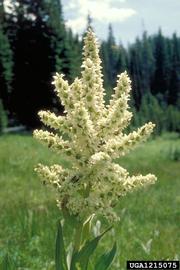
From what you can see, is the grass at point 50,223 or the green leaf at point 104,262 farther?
the grass at point 50,223

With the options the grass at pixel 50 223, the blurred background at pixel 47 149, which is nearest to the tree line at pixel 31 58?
the blurred background at pixel 47 149

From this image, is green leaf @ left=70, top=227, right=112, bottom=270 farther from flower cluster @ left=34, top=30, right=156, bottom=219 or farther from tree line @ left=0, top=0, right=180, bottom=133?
tree line @ left=0, top=0, right=180, bottom=133

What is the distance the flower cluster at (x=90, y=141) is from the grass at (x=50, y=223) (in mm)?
857

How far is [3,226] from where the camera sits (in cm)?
1027

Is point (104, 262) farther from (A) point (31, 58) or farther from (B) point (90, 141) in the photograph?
(A) point (31, 58)

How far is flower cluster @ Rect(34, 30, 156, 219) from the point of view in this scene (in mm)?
4309

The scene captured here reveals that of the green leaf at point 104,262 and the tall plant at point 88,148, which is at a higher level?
the tall plant at point 88,148

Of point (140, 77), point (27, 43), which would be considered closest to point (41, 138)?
point (27, 43)

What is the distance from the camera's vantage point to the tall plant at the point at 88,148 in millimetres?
4316

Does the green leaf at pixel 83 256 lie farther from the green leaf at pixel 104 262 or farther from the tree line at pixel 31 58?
the tree line at pixel 31 58

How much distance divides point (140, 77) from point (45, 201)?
136628 mm

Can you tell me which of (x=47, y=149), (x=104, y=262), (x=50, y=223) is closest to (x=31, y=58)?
(x=47, y=149)

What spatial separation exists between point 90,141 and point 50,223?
5.93 metres

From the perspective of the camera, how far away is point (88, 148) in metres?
4.41
